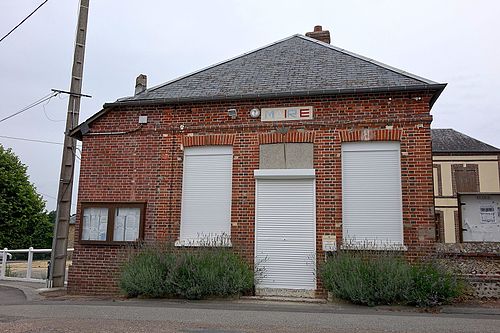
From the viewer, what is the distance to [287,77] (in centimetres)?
1199

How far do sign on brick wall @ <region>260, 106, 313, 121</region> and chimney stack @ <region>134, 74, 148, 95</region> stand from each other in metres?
4.35

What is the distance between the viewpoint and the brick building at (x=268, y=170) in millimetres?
10477

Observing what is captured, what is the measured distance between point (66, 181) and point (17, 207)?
1804 cm

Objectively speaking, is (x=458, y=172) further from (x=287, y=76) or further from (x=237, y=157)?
(x=237, y=157)

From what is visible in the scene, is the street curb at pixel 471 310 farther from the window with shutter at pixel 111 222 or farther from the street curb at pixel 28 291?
the street curb at pixel 28 291

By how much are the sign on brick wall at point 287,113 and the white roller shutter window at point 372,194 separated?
46.7 inches

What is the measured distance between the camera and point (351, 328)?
22.7 feet

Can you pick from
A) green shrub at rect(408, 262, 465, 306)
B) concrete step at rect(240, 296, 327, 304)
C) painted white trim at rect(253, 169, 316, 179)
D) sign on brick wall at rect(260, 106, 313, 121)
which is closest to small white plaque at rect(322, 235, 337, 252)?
concrete step at rect(240, 296, 327, 304)

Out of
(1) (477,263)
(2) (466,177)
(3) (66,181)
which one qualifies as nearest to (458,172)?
(2) (466,177)

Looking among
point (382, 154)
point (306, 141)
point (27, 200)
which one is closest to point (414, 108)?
point (382, 154)

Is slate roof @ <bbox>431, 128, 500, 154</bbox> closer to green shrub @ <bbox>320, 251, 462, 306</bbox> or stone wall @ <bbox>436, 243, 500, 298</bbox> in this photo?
stone wall @ <bbox>436, 243, 500, 298</bbox>

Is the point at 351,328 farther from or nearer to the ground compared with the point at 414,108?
nearer to the ground

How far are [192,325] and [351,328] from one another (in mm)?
2426

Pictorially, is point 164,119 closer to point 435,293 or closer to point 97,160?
point 97,160
